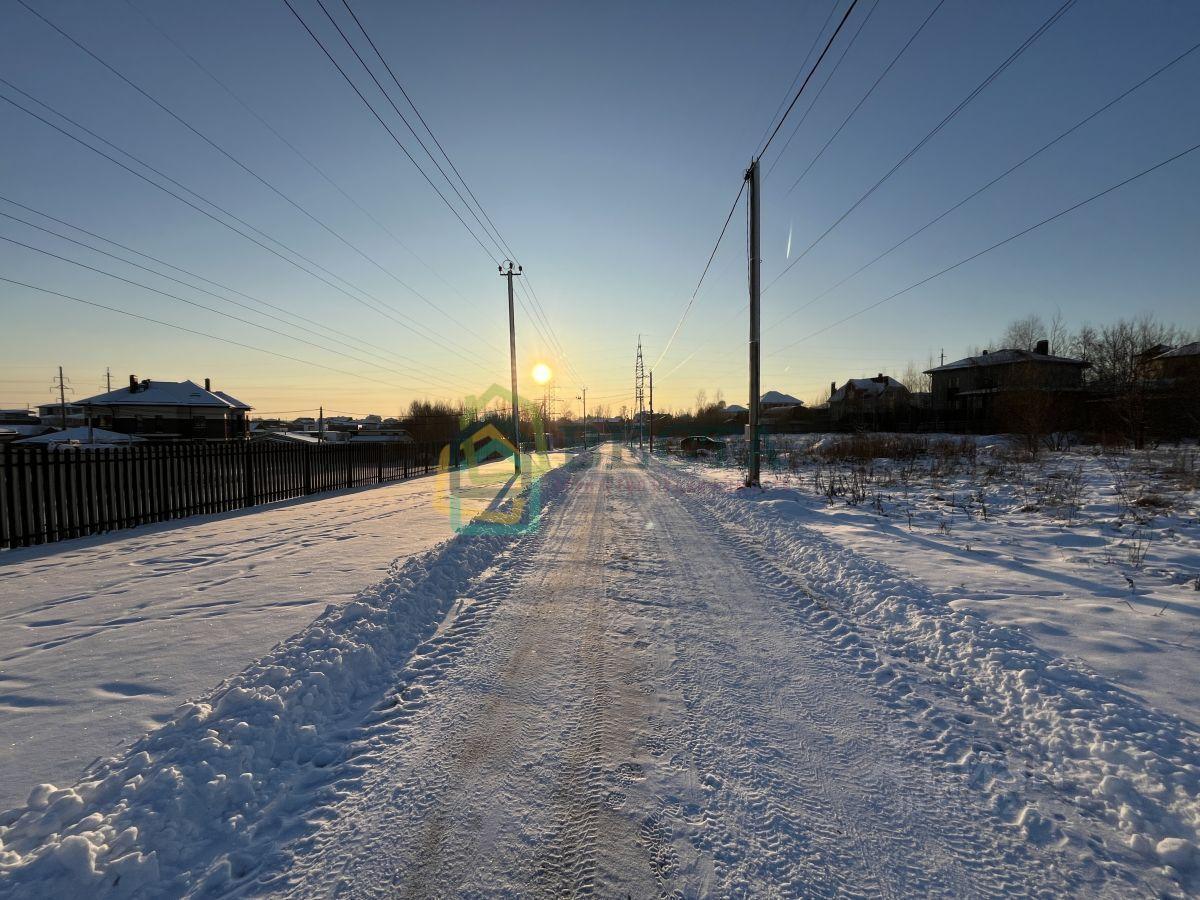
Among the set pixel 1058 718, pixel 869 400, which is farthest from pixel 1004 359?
pixel 1058 718

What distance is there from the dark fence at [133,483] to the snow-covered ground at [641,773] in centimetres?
733

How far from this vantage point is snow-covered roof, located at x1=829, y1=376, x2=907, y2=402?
67312 millimetres

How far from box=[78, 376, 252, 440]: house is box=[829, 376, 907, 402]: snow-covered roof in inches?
3015

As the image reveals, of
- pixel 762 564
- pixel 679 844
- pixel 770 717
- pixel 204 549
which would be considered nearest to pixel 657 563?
pixel 762 564

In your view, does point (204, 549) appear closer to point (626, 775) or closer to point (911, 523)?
point (626, 775)

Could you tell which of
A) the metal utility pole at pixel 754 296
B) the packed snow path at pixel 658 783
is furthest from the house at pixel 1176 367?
the packed snow path at pixel 658 783

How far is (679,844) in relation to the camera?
7.64 feet

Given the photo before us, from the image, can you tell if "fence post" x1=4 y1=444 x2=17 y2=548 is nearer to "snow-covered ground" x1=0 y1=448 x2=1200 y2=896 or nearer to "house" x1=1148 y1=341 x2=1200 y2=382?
"snow-covered ground" x1=0 y1=448 x2=1200 y2=896

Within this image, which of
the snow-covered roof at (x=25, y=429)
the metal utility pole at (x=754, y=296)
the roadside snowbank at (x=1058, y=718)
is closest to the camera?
the roadside snowbank at (x=1058, y=718)

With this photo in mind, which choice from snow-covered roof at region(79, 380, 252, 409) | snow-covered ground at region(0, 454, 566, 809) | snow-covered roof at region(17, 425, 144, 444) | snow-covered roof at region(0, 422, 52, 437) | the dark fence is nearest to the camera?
snow-covered ground at region(0, 454, 566, 809)

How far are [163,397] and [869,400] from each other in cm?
7981

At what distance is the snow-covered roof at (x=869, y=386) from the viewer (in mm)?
67312

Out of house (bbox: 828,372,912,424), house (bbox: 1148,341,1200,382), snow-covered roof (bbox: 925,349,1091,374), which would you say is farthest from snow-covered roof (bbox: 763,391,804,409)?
house (bbox: 1148,341,1200,382)

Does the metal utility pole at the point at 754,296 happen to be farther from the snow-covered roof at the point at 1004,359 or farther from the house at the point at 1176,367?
the snow-covered roof at the point at 1004,359
